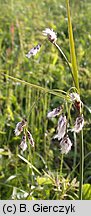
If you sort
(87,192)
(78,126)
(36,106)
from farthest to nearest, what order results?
(36,106) → (87,192) → (78,126)

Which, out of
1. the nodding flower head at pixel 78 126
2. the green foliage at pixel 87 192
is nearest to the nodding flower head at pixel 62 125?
the nodding flower head at pixel 78 126

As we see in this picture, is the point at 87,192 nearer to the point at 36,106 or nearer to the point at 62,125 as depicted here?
the point at 62,125

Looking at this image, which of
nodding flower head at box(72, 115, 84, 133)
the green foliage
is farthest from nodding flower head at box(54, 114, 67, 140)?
the green foliage

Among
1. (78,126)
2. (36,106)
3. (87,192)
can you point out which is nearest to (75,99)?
(78,126)

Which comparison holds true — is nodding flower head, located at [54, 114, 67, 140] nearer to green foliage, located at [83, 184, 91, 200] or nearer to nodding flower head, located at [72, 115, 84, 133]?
nodding flower head, located at [72, 115, 84, 133]

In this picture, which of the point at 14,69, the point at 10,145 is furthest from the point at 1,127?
the point at 14,69

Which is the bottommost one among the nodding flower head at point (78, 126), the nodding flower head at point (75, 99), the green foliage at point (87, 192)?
the nodding flower head at point (78, 126)

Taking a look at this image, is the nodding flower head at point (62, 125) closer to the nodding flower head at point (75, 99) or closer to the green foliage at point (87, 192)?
the nodding flower head at point (75, 99)

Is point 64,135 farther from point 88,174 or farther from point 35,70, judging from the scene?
point 35,70
